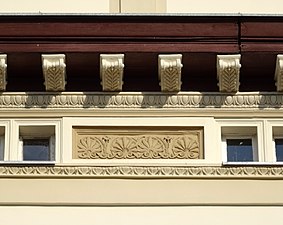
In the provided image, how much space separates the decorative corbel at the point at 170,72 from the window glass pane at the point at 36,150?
1270 mm

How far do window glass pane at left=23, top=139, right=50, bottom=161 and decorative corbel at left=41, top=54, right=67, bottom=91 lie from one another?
54 centimetres

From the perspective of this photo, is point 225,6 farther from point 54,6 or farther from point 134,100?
point 54,6

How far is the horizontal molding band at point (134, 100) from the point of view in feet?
43.3

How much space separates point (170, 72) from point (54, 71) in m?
1.11

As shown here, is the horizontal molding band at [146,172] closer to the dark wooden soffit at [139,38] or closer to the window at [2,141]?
the window at [2,141]

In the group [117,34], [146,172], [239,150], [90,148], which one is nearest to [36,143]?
[90,148]

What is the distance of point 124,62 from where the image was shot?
13.1 metres

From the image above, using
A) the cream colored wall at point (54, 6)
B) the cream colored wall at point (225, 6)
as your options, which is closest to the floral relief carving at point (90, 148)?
the cream colored wall at point (54, 6)

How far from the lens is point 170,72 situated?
1307 centimetres
